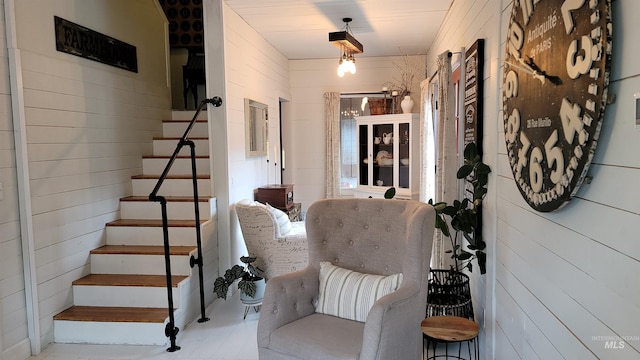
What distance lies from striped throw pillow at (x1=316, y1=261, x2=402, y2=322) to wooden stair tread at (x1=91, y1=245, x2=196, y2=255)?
1.51 m

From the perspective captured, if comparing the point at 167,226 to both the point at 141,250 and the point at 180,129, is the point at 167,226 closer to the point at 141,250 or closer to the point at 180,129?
the point at 141,250

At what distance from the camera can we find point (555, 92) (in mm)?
1424

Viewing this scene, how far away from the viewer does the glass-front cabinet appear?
5645 millimetres

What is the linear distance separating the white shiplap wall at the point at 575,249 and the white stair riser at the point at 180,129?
10.9 ft

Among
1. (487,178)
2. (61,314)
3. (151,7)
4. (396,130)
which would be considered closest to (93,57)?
(151,7)

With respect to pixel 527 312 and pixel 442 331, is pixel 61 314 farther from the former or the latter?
pixel 527 312

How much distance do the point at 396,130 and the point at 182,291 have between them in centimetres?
352

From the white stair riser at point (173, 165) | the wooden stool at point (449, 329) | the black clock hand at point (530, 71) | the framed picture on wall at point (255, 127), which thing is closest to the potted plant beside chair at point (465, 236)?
the wooden stool at point (449, 329)

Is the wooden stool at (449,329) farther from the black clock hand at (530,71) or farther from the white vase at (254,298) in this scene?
the white vase at (254,298)

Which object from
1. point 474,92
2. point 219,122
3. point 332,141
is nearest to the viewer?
point 474,92

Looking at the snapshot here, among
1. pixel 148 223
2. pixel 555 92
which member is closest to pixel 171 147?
pixel 148 223

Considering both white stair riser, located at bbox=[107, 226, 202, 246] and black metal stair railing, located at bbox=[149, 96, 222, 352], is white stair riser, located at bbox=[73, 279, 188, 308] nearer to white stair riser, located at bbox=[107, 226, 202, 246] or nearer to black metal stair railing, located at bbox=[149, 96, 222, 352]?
black metal stair railing, located at bbox=[149, 96, 222, 352]

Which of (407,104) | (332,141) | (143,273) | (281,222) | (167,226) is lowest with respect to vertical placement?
(143,273)

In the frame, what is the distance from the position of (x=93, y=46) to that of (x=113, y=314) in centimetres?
218
